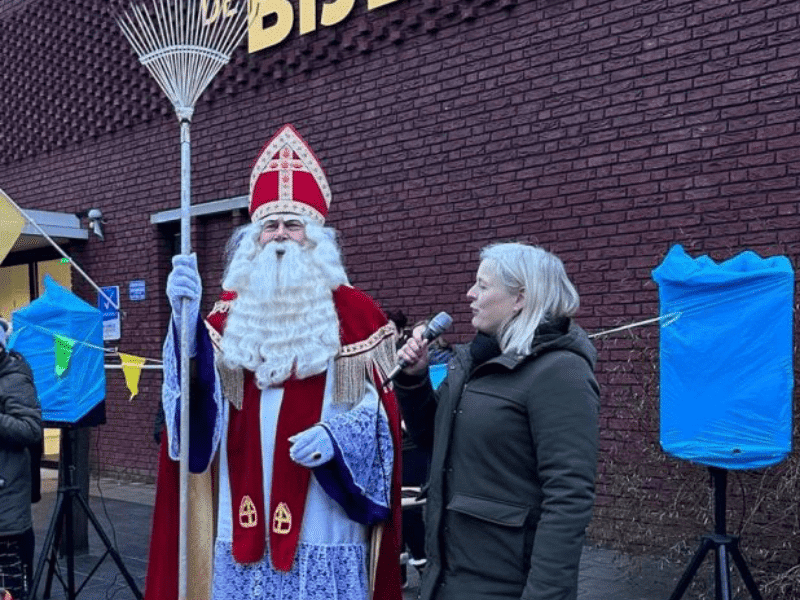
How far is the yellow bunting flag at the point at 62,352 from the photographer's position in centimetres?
613

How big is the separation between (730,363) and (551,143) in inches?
129

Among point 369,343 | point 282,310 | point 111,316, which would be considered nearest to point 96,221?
point 111,316

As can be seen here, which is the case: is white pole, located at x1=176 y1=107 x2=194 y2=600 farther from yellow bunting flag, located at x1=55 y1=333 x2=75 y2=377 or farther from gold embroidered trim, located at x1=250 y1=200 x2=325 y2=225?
yellow bunting flag, located at x1=55 y1=333 x2=75 y2=377

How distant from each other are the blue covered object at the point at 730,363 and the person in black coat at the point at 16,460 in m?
3.12

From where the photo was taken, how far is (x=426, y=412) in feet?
10.1

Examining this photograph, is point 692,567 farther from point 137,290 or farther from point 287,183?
point 137,290

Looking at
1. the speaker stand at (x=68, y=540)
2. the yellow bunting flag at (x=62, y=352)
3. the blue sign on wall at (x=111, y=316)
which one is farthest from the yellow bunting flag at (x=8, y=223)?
the blue sign on wall at (x=111, y=316)

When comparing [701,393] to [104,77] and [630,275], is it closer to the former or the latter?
[630,275]

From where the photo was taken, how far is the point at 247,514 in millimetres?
3375

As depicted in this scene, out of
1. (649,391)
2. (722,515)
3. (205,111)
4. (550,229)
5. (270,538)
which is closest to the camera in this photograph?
(270,538)

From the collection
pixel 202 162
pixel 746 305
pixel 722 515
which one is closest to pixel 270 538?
pixel 722 515

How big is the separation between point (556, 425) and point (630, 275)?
14.0 ft

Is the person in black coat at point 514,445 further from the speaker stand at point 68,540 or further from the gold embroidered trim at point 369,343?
the speaker stand at point 68,540

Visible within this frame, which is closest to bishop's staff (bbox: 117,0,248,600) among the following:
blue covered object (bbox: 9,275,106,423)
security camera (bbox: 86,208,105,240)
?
blue covered object (bbox: 9,275,106,423)
